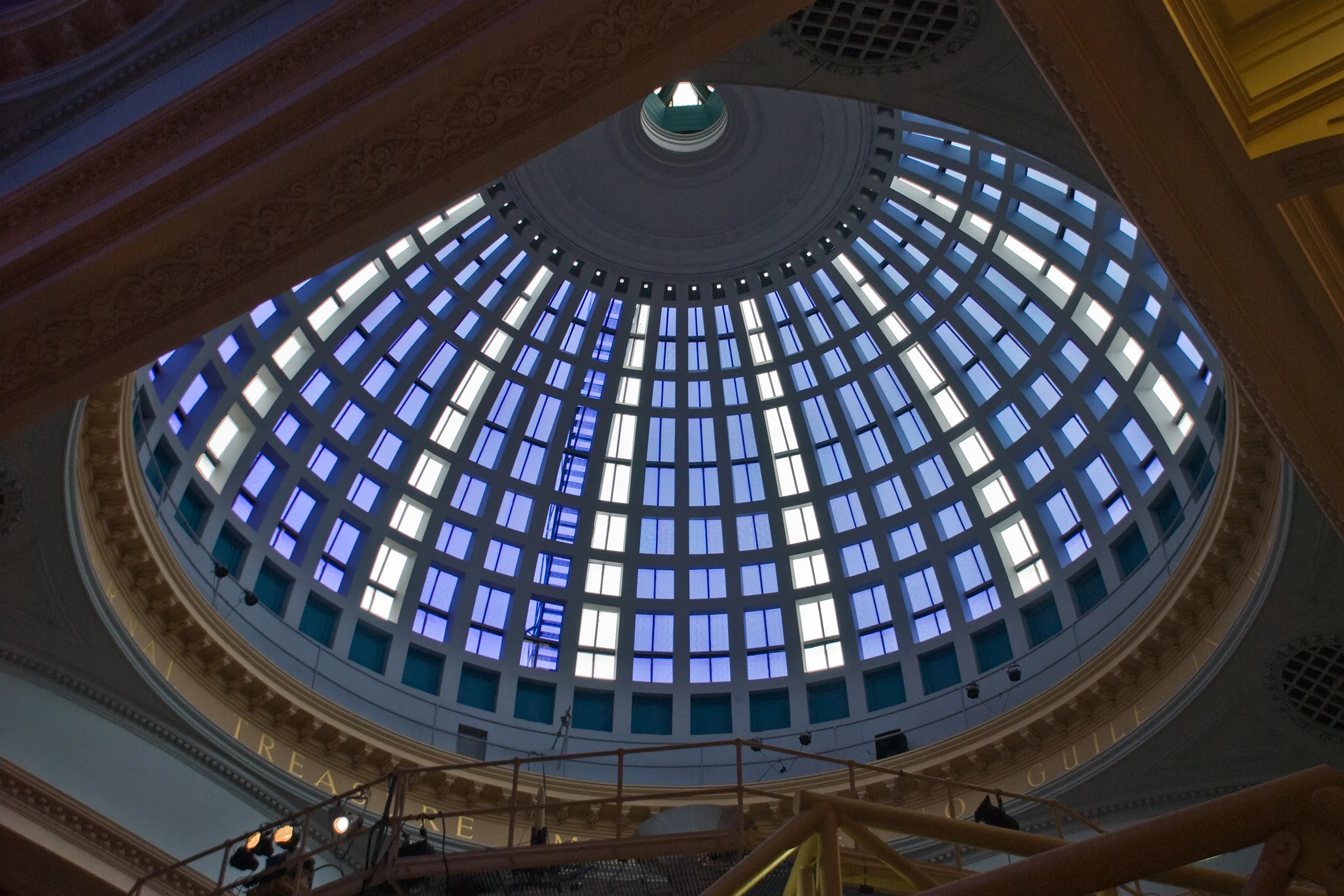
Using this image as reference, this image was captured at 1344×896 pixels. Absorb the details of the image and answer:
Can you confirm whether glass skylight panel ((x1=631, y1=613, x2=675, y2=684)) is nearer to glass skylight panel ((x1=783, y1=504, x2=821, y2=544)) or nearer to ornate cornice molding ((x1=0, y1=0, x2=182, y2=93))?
glass skylight panel ((x1=783, y1=504, x2=821, y2=544))

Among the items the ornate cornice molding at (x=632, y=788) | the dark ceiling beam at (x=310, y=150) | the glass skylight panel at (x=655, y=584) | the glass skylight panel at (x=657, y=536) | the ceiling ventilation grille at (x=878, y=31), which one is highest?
the glass skylight panel at (x=657, y=536)

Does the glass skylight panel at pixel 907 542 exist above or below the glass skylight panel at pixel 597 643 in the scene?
above

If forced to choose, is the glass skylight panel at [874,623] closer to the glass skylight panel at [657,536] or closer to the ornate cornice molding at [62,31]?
the glass skylight panel at [657,536]

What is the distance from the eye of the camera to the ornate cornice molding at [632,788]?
2178 cm

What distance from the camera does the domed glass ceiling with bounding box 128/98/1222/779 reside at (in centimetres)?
2880

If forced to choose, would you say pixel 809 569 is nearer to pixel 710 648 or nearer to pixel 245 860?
pixel 710 648

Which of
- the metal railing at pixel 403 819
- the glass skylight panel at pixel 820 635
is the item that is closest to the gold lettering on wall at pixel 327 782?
the metal railing at pixel 403 819

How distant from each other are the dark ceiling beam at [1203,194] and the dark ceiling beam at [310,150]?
2.89 m

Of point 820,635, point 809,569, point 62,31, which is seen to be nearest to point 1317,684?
point 820,635

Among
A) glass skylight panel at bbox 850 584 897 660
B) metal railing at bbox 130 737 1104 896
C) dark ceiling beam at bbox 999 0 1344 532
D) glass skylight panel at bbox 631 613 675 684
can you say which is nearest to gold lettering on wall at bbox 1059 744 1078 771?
metal railing at bbox 130 737 1104 896

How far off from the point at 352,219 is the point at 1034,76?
383 inches

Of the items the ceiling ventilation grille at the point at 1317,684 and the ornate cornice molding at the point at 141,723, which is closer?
the ornate cornice molding at the point at 141,723

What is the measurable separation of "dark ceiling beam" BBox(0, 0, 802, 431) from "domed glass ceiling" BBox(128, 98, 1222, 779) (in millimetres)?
15914

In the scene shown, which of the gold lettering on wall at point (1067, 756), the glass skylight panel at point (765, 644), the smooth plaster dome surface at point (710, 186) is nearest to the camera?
the gold lettering on wall at point (1067, 756)
